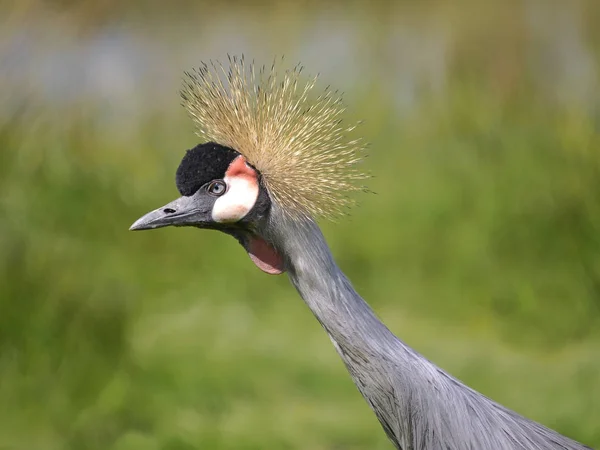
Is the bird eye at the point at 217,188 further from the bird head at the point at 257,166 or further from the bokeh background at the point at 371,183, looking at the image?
the bokeh background at the point at 371,183

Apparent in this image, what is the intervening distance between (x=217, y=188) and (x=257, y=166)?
0.27 feet

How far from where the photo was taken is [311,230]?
1531 millimetres

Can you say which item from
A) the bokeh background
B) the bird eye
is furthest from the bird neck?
the bokeh background

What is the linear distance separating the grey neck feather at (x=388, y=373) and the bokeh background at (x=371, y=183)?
70.7 inches

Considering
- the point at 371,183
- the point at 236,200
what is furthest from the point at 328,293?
the point at 371,183

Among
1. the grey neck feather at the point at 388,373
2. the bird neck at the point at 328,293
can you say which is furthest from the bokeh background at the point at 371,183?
the bird neck at the point at 328,293

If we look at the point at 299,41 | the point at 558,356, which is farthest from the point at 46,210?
the point at 558,356

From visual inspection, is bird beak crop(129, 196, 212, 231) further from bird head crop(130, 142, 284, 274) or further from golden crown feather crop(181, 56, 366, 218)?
golden crown feather crop(181, 56, 366, 218)

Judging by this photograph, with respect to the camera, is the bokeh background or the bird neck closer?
the bird neck

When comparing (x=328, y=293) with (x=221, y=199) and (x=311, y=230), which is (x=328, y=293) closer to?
(x=311, y=230)

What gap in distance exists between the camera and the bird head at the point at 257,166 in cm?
155

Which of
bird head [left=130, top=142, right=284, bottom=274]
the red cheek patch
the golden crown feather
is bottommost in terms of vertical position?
bird head [left=130, top=142, right=284, bottom=274]

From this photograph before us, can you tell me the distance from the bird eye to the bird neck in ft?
0.38

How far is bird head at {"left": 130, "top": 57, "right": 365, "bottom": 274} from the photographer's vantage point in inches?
61.0
